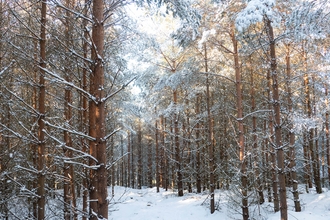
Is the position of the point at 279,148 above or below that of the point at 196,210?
above

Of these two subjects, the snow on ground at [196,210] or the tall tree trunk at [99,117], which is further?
the snow on ground at [196,210]

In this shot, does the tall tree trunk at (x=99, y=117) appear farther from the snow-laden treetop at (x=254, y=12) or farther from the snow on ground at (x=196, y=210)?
the snow on ground at (x=196, y=210)

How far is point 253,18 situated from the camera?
4.87 meters

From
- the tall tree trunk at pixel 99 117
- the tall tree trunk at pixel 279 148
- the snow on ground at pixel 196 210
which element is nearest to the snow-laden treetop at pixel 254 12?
the tall tree trunk at pixel 279 148

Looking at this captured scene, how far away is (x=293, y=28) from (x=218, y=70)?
6.57 metres

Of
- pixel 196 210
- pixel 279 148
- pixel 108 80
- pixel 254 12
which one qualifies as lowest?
pixel 196 210

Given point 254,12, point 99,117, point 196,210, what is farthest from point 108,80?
point 196,210

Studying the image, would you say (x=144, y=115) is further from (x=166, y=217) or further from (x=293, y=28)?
(x=293, y=28)

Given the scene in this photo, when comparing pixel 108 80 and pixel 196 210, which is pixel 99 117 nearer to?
pixel 108 80

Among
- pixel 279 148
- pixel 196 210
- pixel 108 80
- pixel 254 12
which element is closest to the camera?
pixel 254 12

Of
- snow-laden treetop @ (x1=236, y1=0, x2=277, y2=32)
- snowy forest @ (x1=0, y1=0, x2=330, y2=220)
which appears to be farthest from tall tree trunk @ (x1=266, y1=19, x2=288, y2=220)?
snow-laden treetop @ (x1=236, y1=0, x2=277, y2=32)

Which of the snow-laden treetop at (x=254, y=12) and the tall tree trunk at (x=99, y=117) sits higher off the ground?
the snow-laden treetop at (x=254, y=12)

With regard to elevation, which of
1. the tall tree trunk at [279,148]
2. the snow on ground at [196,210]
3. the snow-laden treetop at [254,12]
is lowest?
the snow on ground at [196,210]

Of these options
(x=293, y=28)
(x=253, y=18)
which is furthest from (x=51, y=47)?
(x=293, y=28)
